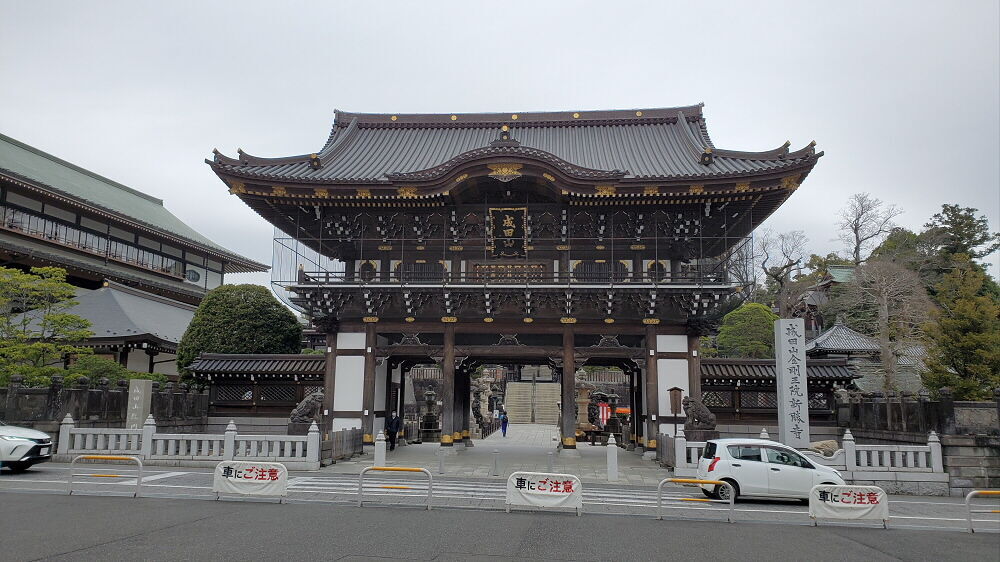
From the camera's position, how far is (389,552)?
9.26m

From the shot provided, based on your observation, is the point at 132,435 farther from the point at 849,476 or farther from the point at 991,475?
the point at 991,475

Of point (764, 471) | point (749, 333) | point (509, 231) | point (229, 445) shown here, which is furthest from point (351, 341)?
point (749, 333)

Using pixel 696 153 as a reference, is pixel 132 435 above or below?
below

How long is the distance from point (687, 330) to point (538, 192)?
301 inches

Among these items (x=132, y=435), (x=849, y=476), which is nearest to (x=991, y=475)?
(x=849, y=476)

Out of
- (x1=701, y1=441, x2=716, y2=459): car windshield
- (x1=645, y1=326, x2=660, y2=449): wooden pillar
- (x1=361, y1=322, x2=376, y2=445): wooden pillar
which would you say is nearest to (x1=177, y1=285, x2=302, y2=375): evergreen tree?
(x1=361, y1=322, x2=376, y2=445): wooden pillar

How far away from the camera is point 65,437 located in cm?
2012

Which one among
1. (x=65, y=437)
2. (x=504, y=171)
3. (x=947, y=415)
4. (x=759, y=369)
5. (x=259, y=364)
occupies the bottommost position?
(x=65, y=437)

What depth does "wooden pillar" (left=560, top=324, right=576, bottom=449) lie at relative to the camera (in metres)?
23.9

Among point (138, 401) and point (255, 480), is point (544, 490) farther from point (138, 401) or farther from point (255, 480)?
point (138, 401)

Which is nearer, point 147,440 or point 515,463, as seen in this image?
point 147,440

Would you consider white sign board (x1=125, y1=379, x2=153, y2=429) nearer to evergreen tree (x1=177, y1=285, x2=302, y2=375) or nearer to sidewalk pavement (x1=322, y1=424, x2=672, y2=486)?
evergreen tree (x1=177, y1=285, x2=302, y2=375)

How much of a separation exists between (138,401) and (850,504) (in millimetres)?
22613

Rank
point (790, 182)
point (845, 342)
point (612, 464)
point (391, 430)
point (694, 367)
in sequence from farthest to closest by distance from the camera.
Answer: point (845, 342) → point (391, 430) → point (694, 367) → point (790, 182) → point (612, 464)
